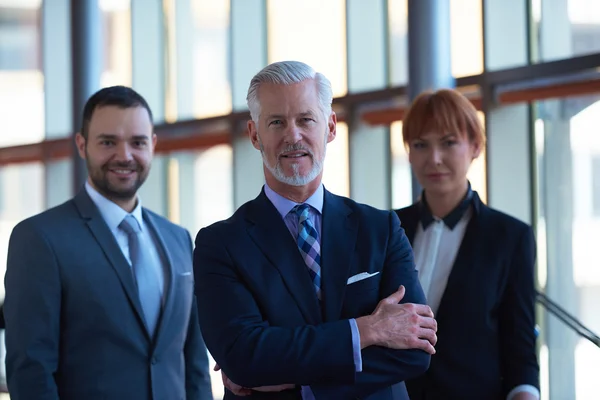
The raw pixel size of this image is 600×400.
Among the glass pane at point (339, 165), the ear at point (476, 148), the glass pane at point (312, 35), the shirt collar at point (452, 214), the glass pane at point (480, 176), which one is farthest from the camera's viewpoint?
the glass pane at point (312, 35)

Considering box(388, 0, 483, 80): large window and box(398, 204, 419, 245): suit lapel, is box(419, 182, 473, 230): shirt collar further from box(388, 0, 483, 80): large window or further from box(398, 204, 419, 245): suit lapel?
box(388, 0, 483, 80): large window

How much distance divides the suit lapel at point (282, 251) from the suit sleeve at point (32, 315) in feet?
3.34

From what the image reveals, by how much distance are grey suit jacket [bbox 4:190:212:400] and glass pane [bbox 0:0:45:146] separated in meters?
7.12

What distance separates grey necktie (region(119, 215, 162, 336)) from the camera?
10.3 feet

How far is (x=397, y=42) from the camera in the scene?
6117 millimetres

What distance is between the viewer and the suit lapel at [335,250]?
2131 mm

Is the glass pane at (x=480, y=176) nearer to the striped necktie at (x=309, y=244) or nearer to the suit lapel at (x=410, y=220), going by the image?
the suit lapel at (x=410, y=220)

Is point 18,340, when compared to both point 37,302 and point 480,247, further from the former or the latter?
point 480,247

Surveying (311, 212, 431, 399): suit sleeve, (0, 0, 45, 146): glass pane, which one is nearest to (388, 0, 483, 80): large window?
(311, 212, 431, 399): suit sleeve

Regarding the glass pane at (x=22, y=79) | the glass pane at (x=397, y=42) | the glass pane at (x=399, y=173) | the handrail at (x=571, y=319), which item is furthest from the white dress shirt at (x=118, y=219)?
the glass pane at (x=22, y=79)

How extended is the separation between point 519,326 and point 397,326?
755mm

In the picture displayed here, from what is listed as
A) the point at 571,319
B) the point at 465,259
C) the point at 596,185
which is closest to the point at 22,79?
the point at 596,185

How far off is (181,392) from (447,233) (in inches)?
44.8

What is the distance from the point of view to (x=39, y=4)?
9969 mm
